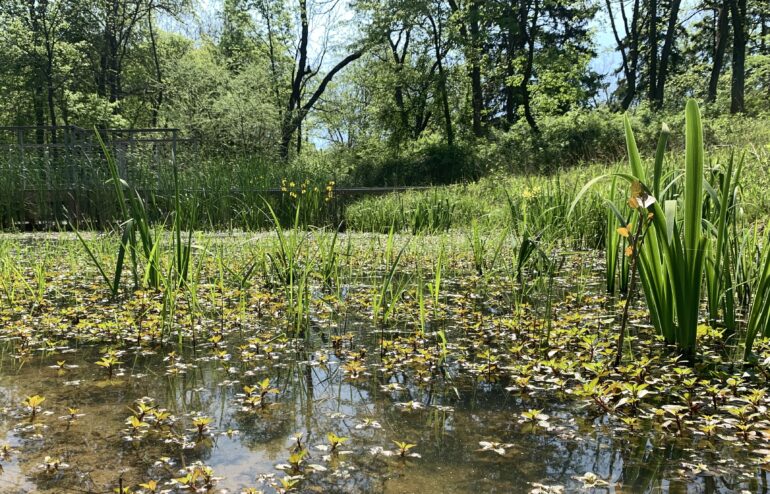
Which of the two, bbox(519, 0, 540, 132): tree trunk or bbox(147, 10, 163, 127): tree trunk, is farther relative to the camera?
bbox(147, 10, 163, 127): tree trunk

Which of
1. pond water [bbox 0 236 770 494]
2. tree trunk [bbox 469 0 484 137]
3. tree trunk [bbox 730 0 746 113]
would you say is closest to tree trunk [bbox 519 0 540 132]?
tree trunk [bbox 469 0 484 137]

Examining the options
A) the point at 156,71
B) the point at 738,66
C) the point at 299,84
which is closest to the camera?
the point at 738,66

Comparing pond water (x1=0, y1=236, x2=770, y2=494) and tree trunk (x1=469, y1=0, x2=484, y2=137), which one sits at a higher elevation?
tree trunk (x1=469, y1=0, x2=484, y2=137)

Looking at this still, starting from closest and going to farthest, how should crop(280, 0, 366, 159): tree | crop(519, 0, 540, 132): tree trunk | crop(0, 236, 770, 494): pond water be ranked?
crop(0, 236, 770, 494): pond water, crop(519, 0, 540, 132): tree trunk, crop(280, 0, 366, 159): tree

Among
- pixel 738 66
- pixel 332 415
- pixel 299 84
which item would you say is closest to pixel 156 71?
pixel 299 84

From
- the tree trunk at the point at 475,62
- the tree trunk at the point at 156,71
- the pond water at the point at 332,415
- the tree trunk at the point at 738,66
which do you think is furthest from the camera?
the tree trunk at the point at 156,71

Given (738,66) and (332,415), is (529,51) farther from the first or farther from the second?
(332,415)

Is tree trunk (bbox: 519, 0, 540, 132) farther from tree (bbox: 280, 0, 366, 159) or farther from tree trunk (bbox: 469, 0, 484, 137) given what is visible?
tree (bbox: 280, 0, 366, 159)

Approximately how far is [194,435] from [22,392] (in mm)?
705

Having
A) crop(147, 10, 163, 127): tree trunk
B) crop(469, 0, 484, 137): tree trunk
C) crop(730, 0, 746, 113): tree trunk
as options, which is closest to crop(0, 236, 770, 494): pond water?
crop(730, 0, 746, 113): tree trunk

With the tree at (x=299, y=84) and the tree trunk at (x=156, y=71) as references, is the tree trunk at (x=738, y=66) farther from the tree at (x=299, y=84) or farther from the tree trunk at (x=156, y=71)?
the tree trunk at (x=156, y=71)

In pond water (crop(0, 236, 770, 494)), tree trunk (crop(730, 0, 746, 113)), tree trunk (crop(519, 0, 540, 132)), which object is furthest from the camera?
tree trunk (crop(519, 0, 540, 132))

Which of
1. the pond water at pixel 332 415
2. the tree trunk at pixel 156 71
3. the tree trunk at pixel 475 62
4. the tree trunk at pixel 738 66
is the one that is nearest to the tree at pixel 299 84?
the tree trunk at pixel 475 62

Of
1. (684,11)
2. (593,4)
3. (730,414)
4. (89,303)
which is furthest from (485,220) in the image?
(684,11)
